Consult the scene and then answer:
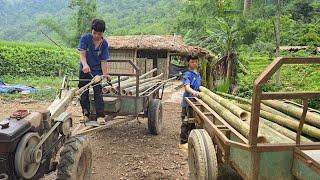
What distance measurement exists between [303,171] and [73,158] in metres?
2.44

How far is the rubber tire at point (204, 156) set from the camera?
13.4 ft

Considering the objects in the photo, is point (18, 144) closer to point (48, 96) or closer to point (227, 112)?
point (227, 112)

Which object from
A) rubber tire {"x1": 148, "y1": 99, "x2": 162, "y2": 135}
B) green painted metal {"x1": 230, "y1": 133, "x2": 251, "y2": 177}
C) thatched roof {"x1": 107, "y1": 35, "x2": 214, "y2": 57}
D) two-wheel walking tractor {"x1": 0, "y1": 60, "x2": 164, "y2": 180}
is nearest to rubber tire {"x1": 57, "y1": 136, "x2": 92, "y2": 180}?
two-wheel walking tractor {"x1": 0, "y1": 60, "x2": 164, "y2": 180}

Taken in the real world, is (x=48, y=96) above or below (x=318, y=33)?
below

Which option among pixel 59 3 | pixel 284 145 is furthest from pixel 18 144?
pixel 59 3

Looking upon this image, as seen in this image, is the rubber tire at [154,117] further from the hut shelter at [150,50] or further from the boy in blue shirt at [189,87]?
the hut shelter at [150,50]

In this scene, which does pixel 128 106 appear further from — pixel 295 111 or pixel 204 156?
pixel 295 111

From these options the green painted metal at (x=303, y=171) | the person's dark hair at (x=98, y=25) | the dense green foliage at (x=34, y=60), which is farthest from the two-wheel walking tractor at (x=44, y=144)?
the dense green foliage at (x=34, y=60)

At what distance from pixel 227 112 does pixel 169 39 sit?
73.1 feet

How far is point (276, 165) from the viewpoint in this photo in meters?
3.24

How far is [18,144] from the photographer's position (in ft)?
11.7

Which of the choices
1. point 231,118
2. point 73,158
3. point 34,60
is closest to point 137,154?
point 73,158

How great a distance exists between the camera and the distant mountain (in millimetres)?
56562

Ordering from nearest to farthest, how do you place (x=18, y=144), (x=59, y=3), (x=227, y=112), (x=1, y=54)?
(x=18, y=144), (x=227, y=112), (x=1, y=54), (x=59, y=3)
